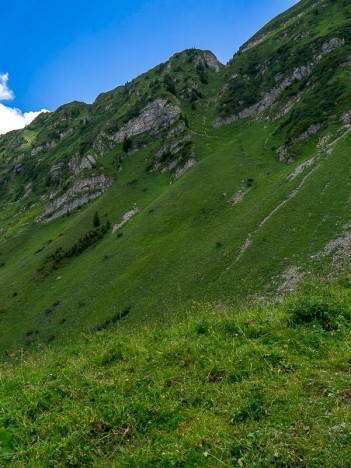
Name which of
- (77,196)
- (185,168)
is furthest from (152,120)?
(185,168)

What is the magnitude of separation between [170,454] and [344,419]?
338cm

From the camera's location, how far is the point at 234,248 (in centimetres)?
5972

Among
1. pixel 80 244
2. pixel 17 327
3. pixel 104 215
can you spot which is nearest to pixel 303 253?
pixel 17 327

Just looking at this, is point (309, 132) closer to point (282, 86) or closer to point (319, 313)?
point (282, 86)

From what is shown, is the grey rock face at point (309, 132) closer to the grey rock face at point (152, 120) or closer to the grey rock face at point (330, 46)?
the grey rock face at point (330, 46)

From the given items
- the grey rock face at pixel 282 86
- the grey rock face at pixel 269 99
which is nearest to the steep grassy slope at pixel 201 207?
the grey rock face at pixel 282 86

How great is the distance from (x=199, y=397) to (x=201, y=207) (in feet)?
254

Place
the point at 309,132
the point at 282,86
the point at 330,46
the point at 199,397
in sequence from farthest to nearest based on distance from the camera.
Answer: the point at 282,86
the point at 330,46
the point at 309,132
the point at 199,397

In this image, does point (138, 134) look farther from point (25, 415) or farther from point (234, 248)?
point (25, 415)

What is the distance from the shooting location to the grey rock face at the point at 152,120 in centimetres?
16775

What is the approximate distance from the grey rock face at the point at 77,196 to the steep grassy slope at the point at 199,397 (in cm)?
13412

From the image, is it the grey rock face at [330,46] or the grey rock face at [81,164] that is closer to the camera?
the grey rock face at [330,46]

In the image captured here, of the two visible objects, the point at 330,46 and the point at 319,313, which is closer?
the point at 319,313

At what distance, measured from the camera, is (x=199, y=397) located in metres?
8.55
